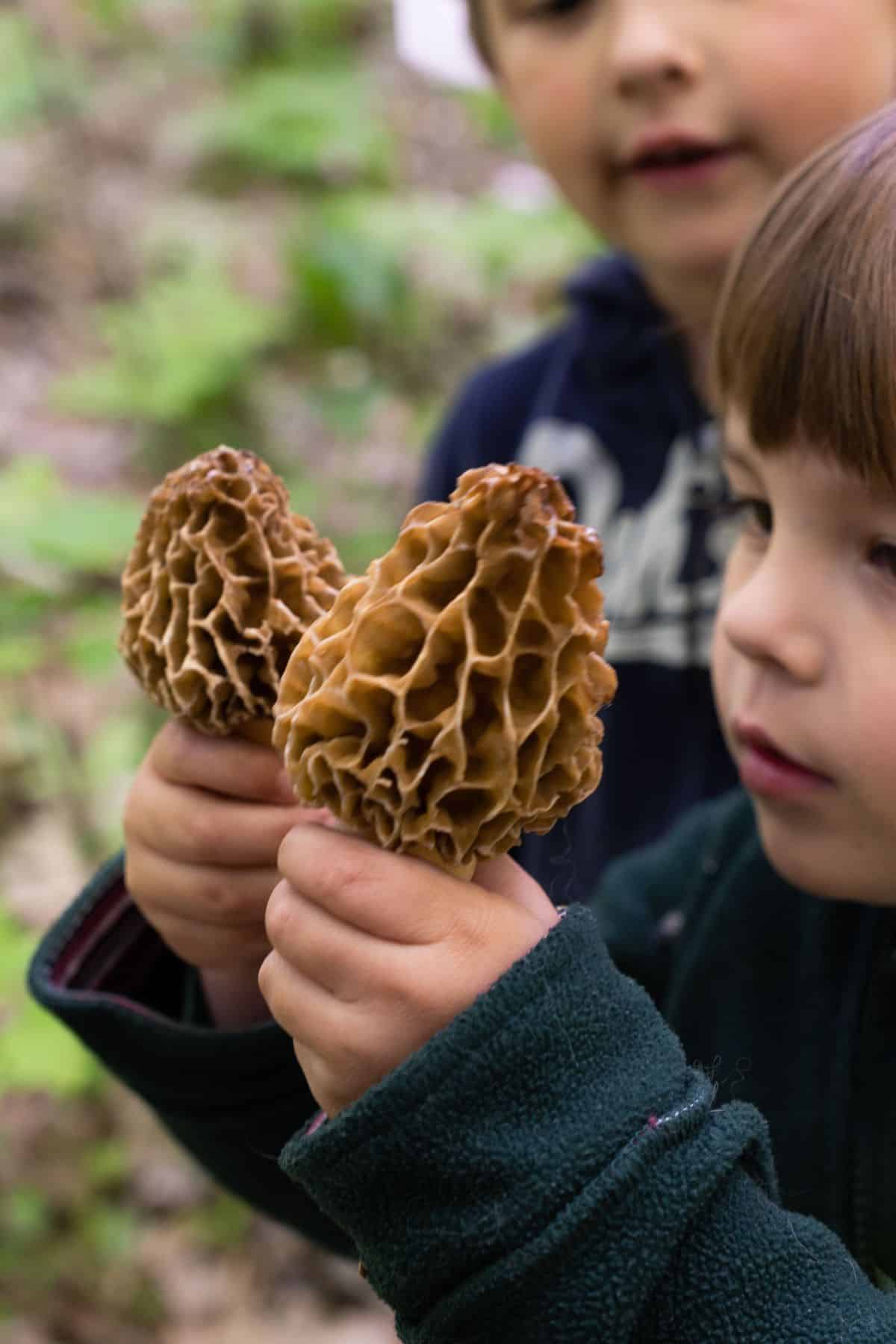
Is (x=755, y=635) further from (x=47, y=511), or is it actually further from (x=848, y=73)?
(x=47, y=511)

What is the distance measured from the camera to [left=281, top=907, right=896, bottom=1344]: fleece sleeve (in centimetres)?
63

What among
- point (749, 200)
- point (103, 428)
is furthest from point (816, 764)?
point (103, 428)

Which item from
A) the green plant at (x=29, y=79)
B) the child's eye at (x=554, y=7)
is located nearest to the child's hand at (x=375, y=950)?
the child's eye at (x=554, y=7)

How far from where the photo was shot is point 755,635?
0.81 metres

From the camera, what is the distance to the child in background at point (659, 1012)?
0.63 meters

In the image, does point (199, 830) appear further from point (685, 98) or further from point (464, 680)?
point (685, 98)

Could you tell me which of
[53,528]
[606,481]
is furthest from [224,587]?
[606,481]

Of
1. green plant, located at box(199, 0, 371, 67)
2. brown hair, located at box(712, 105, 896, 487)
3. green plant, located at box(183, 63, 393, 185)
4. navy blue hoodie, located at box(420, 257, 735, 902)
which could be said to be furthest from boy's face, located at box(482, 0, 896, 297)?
green plant, located at box(199, 0, 371, 67)

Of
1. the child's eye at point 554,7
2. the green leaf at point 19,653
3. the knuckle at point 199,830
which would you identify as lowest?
the green leaf at point 19,653

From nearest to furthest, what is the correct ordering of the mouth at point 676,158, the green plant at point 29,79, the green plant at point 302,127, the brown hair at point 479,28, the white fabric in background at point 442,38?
the mouth at point 676,158, the brown hair at point 479,28, the white fabric in background at point 442,38, the green plant at point 29,79, the green plant at point 302,127

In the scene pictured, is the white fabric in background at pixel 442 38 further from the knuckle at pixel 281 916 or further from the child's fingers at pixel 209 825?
the knuckle at pixel 281 916

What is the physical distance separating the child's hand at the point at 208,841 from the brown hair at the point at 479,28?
1.27 metres

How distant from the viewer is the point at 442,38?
2.06 metres

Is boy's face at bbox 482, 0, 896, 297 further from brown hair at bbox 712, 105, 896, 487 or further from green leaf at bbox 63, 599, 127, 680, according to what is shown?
green leaf at bbox 63, 599, 127, 680
